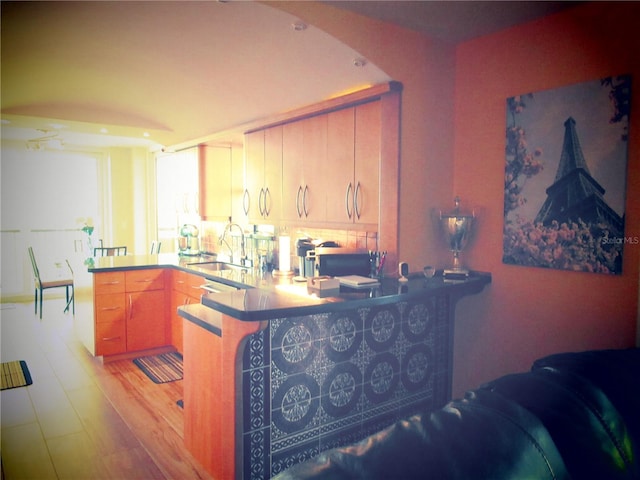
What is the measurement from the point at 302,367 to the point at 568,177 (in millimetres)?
1915

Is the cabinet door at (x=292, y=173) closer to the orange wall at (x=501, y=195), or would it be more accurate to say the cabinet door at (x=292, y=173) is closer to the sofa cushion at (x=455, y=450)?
the orange wall at (x=501, y=195)

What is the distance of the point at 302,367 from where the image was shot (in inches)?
99.7

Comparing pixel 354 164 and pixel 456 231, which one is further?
pixel 354 164

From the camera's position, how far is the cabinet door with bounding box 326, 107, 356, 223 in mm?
3387

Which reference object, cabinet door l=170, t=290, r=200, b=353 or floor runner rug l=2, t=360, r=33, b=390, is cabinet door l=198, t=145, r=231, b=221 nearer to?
cabinet door l=170, t=290, r=200, b=353

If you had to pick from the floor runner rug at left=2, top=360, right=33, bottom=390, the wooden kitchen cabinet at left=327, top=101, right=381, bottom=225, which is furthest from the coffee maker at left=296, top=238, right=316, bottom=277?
the floor runner rug at left=2, top=360, right=33, bottom=390

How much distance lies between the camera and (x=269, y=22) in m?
2.68

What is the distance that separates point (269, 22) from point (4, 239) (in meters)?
6.83

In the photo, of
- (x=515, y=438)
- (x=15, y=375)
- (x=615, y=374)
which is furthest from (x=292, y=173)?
(x=515, y=438)

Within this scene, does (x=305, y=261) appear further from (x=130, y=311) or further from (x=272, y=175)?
(x=130, y=311)

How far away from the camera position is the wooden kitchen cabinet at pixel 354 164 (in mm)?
3225

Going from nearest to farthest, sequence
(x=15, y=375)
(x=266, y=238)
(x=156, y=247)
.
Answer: (x=15, y=375)
(x=266, y=238)
(x=156, y=247)

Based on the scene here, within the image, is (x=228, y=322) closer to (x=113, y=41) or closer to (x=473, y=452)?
(x=473, y=452)

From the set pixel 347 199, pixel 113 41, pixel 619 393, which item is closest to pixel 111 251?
pixel 113 41
